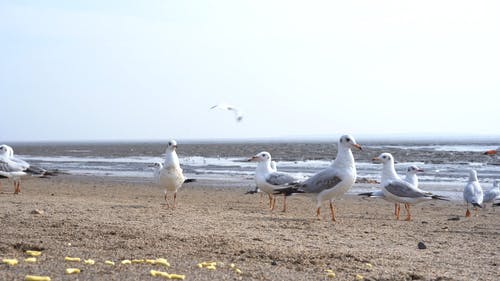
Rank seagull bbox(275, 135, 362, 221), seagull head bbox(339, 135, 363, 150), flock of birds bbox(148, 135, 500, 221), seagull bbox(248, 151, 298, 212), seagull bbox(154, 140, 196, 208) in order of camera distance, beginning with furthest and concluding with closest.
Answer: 1. seagull bbox(248, 151, 298, 212)
2. seagull bbox(154, 140, 196, 208)
3. seagull head bbox(339, 135, 363, 150)
4. flock of birds bbox(148, 135, 500, 221)
5. seagull bbox(275, 135, 362, 221)

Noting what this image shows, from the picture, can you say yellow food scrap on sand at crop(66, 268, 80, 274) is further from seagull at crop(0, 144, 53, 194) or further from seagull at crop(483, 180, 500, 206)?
seagull at crop(0, 144, 53, 194)

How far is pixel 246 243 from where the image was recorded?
8.25 meters

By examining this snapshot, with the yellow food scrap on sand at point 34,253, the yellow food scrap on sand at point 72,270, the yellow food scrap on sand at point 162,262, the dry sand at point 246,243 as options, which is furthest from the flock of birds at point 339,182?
the yellow food scrap on sand at point 72,270

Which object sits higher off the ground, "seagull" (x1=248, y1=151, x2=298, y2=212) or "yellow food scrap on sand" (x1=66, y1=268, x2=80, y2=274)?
"seagull" (x1=248, y1=151, x2=298, y2=212)

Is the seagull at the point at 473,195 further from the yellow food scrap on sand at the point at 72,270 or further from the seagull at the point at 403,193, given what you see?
the yellow food scrap on sand at the point at 72,270

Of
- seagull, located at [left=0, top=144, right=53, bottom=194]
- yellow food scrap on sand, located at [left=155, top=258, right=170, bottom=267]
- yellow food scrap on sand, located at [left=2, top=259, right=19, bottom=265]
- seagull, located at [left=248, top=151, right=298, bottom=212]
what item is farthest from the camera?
seagull, located at [left=0, top=144, right=53, bottom=194]

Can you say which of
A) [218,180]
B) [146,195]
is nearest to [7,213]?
[146,195]

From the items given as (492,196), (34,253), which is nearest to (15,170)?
(34,253)

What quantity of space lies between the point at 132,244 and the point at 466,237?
5.60 m

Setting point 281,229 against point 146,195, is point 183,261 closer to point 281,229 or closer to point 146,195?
point 281,229

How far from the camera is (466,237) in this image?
10.3 meters

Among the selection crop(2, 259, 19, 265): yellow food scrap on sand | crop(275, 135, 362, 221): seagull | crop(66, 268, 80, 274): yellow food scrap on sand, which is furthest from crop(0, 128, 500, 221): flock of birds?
crop(2, 259, 19, 265): yellow food scrap on sand

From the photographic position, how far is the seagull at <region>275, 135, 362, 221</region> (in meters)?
12.9

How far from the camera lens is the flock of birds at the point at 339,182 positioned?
13000mm
